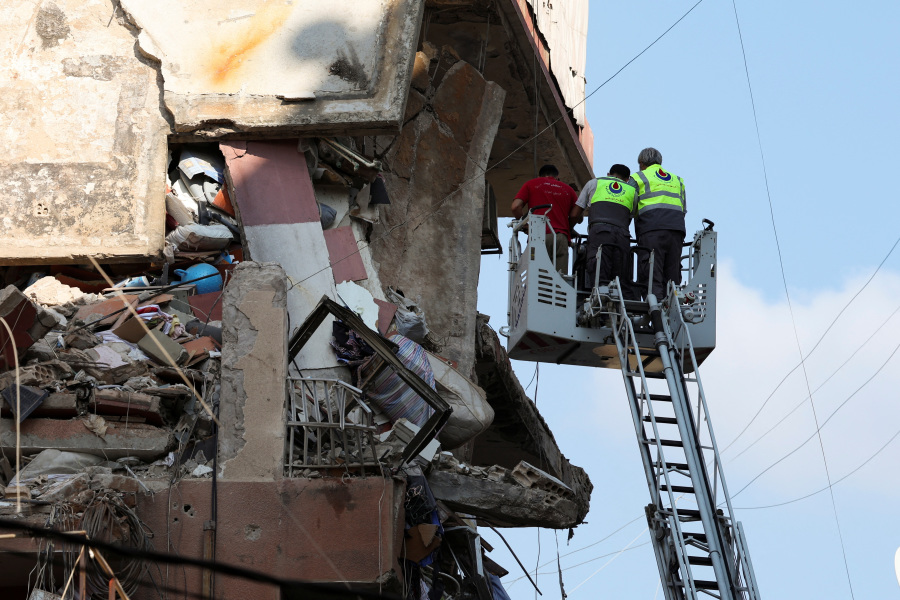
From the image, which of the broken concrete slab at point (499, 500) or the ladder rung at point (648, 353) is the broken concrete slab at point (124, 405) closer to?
the broken concrete slab at point (499, 500)

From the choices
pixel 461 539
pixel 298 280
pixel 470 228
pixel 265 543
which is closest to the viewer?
pixel 265 543

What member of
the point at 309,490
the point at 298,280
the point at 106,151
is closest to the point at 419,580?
the point at 309,490

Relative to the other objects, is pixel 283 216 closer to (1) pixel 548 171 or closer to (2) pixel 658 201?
(1) pixel 548 171

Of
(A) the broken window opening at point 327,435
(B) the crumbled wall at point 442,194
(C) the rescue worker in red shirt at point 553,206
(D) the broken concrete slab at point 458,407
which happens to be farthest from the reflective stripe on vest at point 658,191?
(A) the broken window opening at point 327,435

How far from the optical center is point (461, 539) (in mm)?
11055

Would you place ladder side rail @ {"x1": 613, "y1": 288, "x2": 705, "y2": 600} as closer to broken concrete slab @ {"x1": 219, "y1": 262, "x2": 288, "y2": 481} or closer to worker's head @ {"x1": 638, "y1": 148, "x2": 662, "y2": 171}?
worker's head @ {"x1": 638, "y1": 148, "x2": 662, "y2": 171}

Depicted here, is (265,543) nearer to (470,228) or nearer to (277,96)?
(277,96)

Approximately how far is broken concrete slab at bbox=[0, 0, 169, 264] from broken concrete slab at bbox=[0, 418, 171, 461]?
2.97 meters

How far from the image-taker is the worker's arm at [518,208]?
13.5m

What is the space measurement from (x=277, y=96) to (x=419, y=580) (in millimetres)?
5321

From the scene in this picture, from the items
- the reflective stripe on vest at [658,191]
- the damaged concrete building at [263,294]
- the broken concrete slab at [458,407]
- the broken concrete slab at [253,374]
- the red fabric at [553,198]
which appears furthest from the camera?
the red fabric at [553,198]

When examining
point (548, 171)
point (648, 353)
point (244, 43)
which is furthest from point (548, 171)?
point (244, 43)

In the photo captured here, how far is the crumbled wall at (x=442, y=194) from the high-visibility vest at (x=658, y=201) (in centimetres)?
326

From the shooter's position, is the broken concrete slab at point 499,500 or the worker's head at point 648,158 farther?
the worker's head at point 648,158
